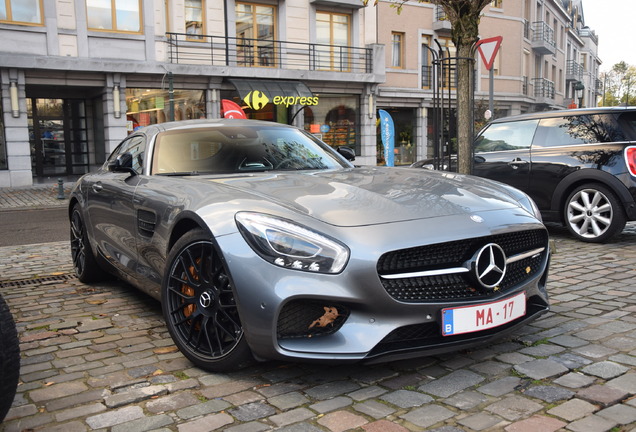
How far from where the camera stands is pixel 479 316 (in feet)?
9.49

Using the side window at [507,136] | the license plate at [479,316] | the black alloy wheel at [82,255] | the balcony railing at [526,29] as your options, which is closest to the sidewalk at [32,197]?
the black alloy wheel at [82,255]

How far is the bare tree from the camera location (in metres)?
7.14

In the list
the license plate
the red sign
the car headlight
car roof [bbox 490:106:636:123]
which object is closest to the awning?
the red sign

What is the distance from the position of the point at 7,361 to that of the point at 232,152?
2.32 m

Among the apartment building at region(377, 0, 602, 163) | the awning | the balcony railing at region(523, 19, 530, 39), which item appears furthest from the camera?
the balcony railing at region(523, 19, 530, 39)

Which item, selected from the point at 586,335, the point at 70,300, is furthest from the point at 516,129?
the point at 70,300

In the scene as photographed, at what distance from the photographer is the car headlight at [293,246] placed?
2732mm

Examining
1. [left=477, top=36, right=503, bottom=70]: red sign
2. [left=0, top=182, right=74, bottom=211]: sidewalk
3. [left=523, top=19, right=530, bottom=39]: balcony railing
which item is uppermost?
[left=523, top=19, right=530, bottom=39]: balcony railing

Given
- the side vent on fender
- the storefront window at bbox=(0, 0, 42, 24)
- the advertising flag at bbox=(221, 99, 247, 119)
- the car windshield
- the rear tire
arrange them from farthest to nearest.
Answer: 1. the storefront window at bbox=(0, 0, 42, 24)
2. the advertising flag at bbox=(221, 99, 247, 119)
3. the car windshield
4. the side vent on fender
5. the rear tire

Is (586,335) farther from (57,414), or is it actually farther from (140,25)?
(140,25)

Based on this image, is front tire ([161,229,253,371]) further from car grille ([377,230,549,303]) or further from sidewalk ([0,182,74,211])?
sidewalk ([0,182,74,211])

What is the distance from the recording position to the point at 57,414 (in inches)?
107

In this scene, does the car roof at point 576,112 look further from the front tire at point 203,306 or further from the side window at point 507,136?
the front tire at point 203,306

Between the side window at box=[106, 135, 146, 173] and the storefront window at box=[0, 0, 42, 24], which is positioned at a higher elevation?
the storefront window at box=[0, 0, 42, 24]
